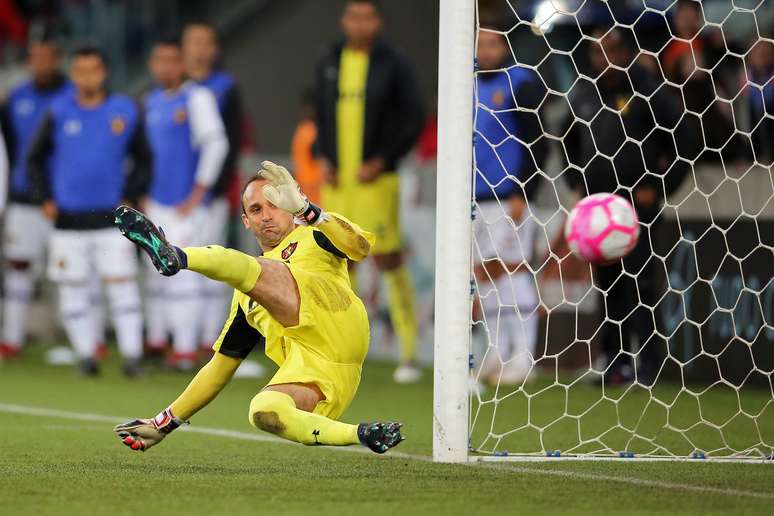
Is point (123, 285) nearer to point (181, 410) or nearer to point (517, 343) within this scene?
point (517, 343)

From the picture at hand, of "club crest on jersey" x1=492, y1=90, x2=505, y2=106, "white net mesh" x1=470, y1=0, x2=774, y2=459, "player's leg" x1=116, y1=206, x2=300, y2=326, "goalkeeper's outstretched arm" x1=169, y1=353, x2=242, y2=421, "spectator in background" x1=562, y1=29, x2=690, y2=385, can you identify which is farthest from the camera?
"club crest on jersey" x1=492, y1=90, x2=505, y2=106

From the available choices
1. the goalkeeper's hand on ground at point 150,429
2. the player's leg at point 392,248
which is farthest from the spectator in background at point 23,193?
the goalkeeper's hand on ground at point 150,429

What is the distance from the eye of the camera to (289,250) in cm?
514

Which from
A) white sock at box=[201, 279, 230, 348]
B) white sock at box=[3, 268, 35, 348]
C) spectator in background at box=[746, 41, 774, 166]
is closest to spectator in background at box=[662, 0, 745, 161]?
spectator in background at box=[746, 41, 774, 166]

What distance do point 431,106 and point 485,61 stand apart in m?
9.34

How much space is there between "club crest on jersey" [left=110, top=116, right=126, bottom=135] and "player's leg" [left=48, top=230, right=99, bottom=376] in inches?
27.3

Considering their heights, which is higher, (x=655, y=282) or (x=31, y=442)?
(x=655, y=282)

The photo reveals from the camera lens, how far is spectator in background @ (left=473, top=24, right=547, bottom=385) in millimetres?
8492

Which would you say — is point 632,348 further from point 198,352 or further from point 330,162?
point 198,352

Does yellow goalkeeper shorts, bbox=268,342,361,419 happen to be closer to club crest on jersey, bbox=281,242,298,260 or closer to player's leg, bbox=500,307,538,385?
club crest on jersey, bbox=281,242,298,260

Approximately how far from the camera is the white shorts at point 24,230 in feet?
35.2

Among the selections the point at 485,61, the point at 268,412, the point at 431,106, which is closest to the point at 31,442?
the point at 268,412

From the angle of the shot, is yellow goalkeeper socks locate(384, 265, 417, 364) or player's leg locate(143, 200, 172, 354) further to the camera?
player's leg locate(143, 200, 172, 354)

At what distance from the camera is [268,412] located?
4754mm
